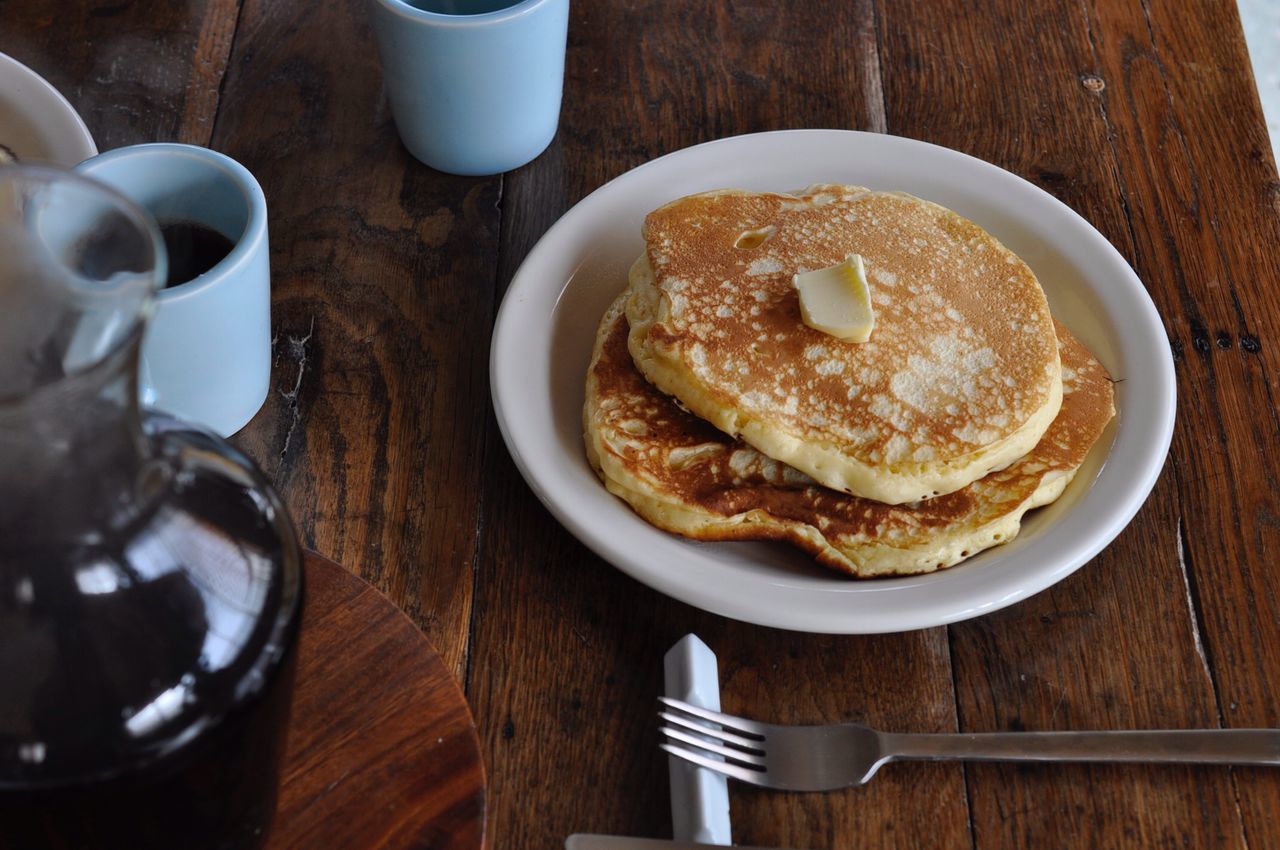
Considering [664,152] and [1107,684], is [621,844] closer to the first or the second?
[1107,684]

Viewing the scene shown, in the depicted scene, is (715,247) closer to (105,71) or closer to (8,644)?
(8,644)

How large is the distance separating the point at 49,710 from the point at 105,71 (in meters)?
1.08

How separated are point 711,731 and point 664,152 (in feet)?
2.40

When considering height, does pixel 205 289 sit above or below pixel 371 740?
above

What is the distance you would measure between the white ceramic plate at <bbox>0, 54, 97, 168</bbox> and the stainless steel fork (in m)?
0.77

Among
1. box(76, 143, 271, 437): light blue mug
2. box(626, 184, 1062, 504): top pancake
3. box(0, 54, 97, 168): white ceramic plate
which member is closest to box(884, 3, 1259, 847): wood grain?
box(626, 184, 1062, 504): top pancake

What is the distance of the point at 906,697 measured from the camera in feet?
2.95

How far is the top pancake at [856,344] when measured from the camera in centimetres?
92

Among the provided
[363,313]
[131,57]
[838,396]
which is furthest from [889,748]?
[131,57]

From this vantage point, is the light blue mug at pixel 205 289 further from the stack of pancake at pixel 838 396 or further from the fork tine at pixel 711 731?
the fork tine at pixel 711 731

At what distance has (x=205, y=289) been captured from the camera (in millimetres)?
902

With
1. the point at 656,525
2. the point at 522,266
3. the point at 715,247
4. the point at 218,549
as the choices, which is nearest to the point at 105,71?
the point at 522,266

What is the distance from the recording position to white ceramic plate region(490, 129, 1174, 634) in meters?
0.88

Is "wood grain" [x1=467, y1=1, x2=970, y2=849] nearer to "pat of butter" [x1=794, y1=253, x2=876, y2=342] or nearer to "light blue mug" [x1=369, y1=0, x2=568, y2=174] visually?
"pat of butter" [x1=794, y1=253, x2=876, y2=342]
